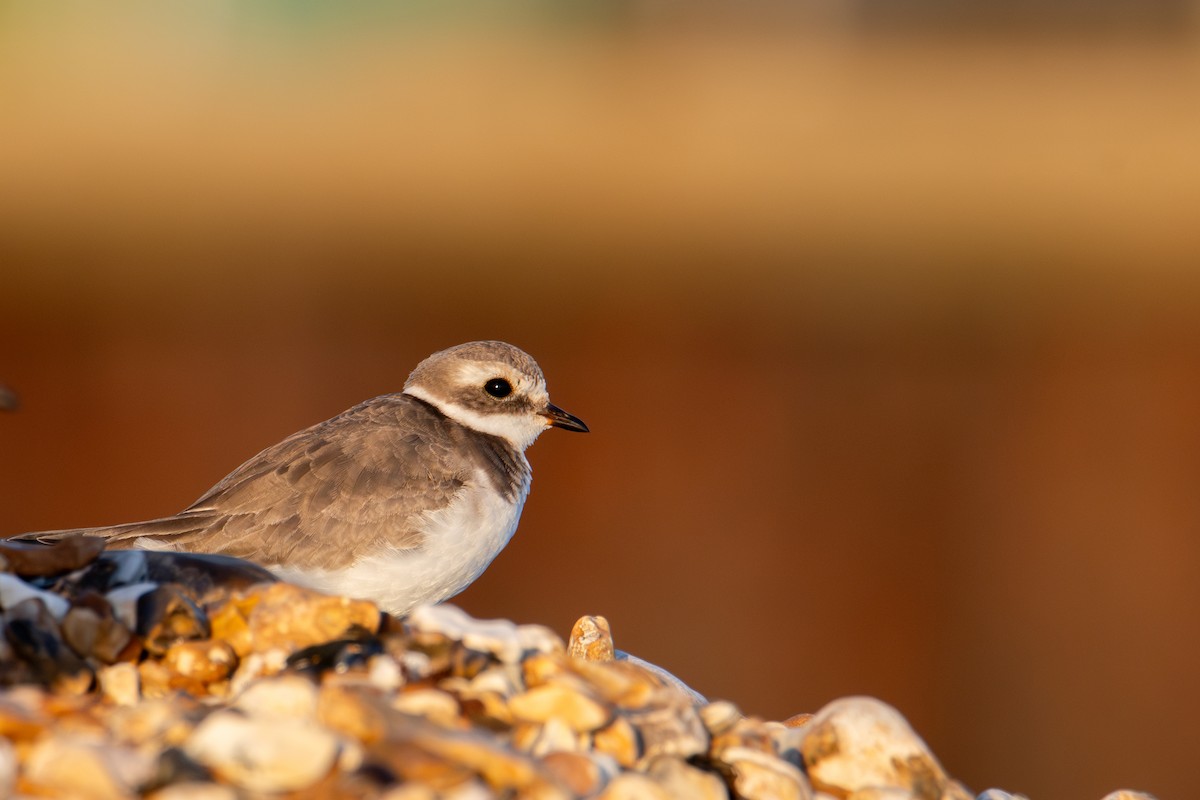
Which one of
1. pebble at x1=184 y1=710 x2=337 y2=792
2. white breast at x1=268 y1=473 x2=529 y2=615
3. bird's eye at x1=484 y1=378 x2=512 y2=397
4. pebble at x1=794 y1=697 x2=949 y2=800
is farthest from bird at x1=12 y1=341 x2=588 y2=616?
pebble at x1=184 y1=710 x2=337 y2=792

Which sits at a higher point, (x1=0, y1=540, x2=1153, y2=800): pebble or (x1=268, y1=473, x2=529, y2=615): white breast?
(x1=0, y1=540, x2=1153, y2=800): pebble

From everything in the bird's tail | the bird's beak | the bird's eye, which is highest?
the bird's eye

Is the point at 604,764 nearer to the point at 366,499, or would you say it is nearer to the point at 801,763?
the point at 801,763

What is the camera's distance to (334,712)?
2322 millimetres

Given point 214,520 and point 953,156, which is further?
point 953,156

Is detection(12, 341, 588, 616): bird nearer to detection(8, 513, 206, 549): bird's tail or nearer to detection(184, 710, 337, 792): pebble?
detection(8, 513, 206, 549): bird's tail

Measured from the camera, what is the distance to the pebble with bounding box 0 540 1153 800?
2193 millimetres

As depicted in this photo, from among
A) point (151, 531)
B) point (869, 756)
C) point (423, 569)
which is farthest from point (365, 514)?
point (869, 756)

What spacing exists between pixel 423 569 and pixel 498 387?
0.87 metres

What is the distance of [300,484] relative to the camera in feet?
14.8

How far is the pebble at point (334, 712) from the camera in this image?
2.19 meters

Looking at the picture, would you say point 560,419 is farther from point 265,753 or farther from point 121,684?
point 265,753

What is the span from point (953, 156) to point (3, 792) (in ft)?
27.5

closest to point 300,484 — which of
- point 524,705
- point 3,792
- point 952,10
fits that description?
point 524,705
